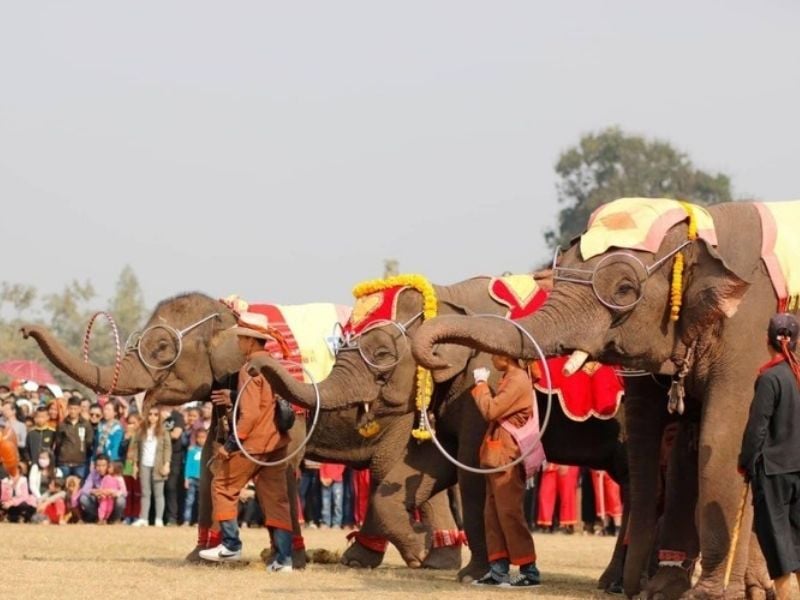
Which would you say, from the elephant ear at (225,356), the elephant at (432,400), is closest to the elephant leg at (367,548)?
the elephant at (432,400)

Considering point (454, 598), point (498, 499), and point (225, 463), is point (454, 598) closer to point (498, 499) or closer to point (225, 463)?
point (498, 499)

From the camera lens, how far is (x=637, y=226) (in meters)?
12.7

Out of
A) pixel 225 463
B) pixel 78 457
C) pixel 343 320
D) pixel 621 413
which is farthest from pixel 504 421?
pixel 78 457

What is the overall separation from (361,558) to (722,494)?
225 inches

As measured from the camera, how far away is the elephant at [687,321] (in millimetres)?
12289

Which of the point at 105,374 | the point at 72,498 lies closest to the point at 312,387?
the point at 105,374

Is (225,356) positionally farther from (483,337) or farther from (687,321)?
(687,321)

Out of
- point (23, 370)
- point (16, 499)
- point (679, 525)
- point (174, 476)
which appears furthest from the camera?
point (23, 370)

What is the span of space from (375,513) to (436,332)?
5299 mm

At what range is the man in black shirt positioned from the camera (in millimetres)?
28891

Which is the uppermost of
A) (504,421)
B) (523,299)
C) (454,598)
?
(523,299)

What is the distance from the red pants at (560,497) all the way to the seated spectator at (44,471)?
24.9 ft

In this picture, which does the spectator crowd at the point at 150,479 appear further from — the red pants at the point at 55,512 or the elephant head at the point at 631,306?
the elephant head at the point at 631,306

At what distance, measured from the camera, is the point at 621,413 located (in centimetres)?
1609
